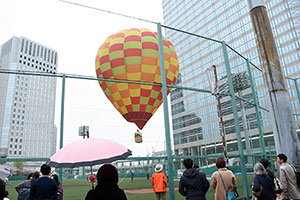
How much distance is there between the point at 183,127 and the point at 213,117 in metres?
14.3

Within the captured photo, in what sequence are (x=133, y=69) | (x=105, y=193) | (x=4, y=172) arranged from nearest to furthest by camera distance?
(x=105, y=193), (x=4, y=172), (x=133, y=69)

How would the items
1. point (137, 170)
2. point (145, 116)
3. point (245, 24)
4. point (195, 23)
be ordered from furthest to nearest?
point (195, 23), point (245, 24), point (137, 170), point (145, 116)

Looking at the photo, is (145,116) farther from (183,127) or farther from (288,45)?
(183,127)

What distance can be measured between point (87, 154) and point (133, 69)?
29.6 ft

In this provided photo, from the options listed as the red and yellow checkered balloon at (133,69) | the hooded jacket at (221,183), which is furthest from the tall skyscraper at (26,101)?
the hooded jacket at (221,183)

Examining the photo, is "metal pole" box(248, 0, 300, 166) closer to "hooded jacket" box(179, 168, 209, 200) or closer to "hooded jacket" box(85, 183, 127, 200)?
"hooded jacket" box(179, 168, 209, 200)

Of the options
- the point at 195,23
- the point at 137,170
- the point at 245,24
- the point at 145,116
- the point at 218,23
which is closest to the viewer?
the point at 145,116

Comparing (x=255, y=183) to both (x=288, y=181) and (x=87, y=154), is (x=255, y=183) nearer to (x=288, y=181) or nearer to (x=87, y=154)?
(x=288, y=181)

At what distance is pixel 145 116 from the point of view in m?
13.7

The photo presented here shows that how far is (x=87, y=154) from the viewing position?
12.9ft

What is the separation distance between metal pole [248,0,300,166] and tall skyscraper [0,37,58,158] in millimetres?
98445

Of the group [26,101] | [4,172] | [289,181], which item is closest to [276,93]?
[289,181]

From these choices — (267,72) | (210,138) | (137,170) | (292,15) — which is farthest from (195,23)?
(267,72)

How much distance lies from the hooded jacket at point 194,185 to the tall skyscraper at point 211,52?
163 ft
